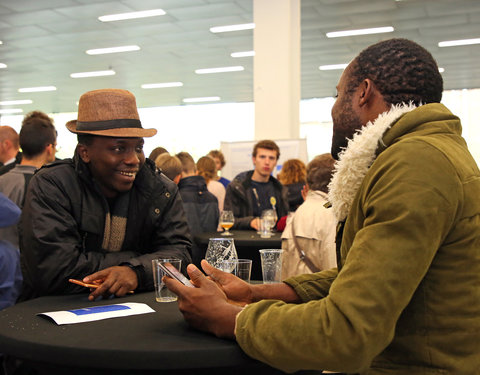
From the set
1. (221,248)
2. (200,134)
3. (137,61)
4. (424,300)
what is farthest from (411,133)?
(200,134)

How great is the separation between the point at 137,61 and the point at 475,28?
730 cm

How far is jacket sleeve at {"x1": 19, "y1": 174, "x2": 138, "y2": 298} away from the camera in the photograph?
1949 mm

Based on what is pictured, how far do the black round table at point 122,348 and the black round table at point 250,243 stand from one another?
246 centimetres

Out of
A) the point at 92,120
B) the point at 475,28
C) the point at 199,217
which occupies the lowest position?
the point at 199,217

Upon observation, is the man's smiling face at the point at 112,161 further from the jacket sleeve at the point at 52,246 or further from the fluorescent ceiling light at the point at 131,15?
the fluorescent ceiling light at the point at 131,15

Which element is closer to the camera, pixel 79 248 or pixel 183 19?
pixel 79 248

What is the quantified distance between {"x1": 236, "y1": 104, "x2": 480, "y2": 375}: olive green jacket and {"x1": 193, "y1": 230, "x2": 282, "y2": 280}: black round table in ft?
8.94

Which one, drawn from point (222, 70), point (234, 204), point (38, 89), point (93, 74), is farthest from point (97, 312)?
point (38, 89)

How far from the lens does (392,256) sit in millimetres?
1050

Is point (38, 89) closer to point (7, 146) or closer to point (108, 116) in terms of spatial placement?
point (7, 146)

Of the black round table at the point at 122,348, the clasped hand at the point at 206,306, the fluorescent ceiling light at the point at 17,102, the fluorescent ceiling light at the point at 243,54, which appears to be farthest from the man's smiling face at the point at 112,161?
the fluorescent ceiling light at the point at 17,102

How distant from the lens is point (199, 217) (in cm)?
493

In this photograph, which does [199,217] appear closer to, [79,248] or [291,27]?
[79,248]

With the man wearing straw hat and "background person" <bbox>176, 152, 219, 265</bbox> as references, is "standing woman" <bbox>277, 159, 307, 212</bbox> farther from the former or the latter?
the man wearing straw hat
